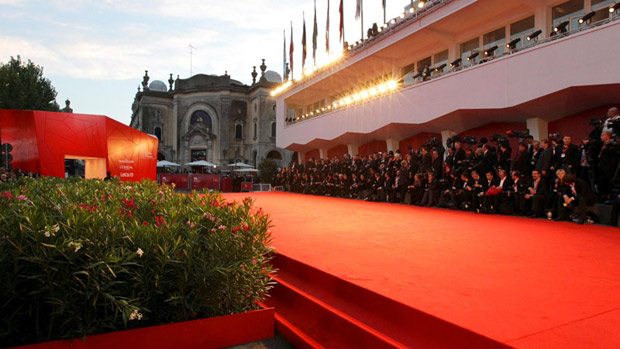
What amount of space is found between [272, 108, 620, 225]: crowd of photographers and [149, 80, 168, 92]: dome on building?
4576 centimetres

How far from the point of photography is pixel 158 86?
5134cm

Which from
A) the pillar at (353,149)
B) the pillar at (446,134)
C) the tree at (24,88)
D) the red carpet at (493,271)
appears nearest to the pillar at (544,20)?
the pillar at (446,134)

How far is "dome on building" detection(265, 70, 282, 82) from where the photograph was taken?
44.7 meters

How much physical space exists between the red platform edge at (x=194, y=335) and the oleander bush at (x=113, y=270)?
0.24 feet

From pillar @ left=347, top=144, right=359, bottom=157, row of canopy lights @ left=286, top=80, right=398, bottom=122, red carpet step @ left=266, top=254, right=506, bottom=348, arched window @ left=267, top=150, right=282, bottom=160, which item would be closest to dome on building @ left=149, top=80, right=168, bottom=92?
arched window @ left=267, top=150, right=282, bottom=160

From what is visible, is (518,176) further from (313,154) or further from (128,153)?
(313,154)

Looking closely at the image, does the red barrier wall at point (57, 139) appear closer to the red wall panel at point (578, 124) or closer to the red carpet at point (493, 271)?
the red carpet at point (493, 271)

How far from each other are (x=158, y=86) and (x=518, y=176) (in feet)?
169

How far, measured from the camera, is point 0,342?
2279 mm

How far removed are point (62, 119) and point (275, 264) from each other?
1471cm

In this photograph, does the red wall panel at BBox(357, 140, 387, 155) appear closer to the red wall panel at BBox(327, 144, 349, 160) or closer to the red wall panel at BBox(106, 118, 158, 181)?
the red wall panel at BBox(327, 144, 349, 160)

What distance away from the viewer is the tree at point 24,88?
26.0 metres

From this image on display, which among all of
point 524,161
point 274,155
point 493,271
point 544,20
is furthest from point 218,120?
point 493,271

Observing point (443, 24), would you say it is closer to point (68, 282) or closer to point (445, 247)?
point (445, 247)
